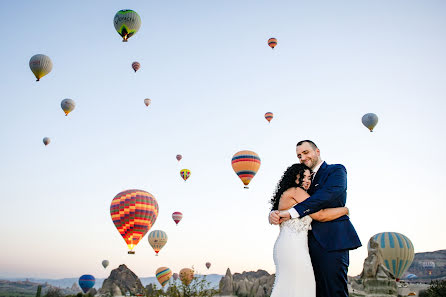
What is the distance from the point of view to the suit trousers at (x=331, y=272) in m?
4.21

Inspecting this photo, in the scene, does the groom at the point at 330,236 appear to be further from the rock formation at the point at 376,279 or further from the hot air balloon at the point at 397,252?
the hot air balloon at the point at 397,252

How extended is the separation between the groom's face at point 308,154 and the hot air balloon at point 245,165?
123ft

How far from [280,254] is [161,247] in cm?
5609

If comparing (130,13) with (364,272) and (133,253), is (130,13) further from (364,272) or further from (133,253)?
(364,272)

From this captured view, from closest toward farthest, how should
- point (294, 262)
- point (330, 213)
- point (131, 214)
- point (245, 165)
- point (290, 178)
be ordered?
point (330, 213), point (294, 262), point (290, 178), point (131, 214), point (245, 165)

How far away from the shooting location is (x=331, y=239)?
170 inches

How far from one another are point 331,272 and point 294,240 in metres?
0.56

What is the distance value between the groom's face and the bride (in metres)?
0.10

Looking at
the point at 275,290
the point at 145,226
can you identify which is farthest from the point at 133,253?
the point at 275,290

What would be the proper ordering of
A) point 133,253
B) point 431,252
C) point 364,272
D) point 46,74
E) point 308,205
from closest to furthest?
1. point 308,205
2. point 364,272
3. point 133,253
4. point 46,74
5. point 431,252

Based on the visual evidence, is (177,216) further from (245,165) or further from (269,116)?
(245,165)

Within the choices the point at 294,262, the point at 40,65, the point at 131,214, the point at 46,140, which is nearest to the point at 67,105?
the point at 40,65

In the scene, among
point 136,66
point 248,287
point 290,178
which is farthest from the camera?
point 136,66

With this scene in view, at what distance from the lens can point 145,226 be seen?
3759cm
